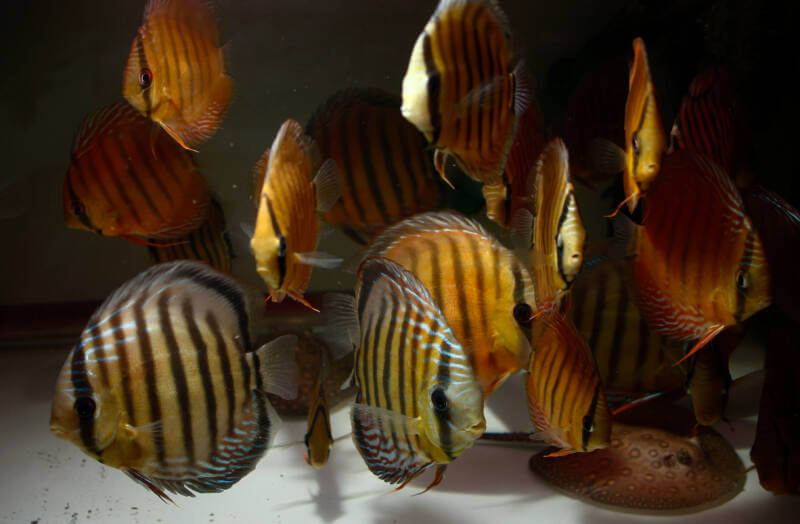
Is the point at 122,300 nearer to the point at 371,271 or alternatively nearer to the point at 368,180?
the point at 371,271

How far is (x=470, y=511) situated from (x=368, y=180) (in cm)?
132

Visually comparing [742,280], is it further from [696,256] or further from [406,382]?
[406,382]

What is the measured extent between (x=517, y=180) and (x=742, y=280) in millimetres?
783

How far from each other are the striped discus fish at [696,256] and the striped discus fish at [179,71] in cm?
142

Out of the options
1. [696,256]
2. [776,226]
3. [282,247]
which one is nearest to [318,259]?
[282,247]

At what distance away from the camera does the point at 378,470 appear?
129cm

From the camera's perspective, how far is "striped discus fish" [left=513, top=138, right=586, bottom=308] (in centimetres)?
130

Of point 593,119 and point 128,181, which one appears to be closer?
point 128,181

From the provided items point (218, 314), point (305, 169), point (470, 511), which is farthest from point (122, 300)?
point (470, 511)

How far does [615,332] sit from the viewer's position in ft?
6.27

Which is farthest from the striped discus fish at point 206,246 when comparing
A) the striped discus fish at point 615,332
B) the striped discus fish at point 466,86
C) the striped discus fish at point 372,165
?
the striped discus fish at point 615,332

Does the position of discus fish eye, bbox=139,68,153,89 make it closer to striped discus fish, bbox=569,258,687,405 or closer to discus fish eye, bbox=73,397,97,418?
discus fish eye, bbox=73,397,97,418

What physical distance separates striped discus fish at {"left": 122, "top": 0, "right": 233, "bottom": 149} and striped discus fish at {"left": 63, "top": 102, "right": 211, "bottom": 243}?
Answer: 240mm

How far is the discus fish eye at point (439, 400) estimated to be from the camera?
1103 mm
